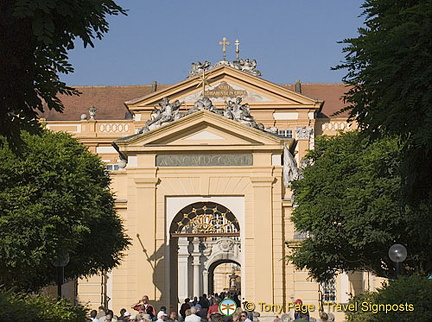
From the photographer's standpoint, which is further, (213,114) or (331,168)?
(213,114)

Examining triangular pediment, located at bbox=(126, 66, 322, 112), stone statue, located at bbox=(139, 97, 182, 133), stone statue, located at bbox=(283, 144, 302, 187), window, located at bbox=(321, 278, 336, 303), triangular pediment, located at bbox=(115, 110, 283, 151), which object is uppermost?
triangular pediment, located at bbox=(126, 66, 322, 112)

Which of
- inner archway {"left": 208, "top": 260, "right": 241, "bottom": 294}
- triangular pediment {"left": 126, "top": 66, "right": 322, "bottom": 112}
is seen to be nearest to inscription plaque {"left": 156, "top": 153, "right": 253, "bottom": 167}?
triangular pediment {"left": 126, "top": 66, "right": 322, "bottom": 112}

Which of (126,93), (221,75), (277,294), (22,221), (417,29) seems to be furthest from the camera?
(126,93)

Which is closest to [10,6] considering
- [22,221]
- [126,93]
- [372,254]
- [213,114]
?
[22,221]

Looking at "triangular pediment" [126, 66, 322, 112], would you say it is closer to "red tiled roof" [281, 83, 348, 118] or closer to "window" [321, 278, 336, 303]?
"red tiled roof" [281, 83, 348, 118]

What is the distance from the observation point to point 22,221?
29.7m

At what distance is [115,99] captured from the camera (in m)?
68.4

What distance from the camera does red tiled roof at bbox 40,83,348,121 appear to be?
65312 mm

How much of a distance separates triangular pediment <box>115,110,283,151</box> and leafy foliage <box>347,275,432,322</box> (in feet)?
57.8

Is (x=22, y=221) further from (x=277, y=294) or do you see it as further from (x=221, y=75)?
(x=221, y=75)

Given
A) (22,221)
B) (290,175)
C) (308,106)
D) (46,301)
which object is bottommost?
(46,301)

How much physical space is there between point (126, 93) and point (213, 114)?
103 ft

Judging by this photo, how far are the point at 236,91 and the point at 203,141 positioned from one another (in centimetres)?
2098

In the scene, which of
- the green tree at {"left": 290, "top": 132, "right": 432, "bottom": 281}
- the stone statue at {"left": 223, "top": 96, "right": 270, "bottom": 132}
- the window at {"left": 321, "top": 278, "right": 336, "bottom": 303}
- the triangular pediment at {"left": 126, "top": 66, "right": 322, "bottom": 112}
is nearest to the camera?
the green tree at {"left": 290, "top": 132, "right": 432, "bottom": 281}
